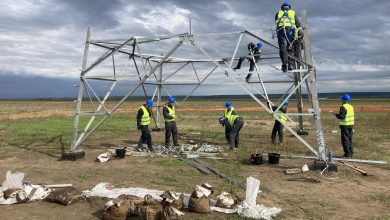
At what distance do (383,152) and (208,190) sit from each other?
10006 mm

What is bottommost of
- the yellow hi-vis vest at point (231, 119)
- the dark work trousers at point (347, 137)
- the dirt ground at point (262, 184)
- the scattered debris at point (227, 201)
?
the dirt ground at point (262, 184)

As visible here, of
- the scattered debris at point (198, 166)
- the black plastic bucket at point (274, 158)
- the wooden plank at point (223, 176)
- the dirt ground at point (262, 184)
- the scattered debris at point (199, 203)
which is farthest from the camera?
the black plastic bucket at point (274, 158)

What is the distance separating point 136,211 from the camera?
6.79 metres

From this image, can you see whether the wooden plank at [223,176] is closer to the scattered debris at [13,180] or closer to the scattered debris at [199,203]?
the scattered debris at [199,203]

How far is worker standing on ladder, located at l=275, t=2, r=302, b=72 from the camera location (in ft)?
38.1

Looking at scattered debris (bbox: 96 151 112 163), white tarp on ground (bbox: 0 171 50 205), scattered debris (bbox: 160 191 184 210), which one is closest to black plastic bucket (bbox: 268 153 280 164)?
scattered debris (bbox: 160 191 184 210)

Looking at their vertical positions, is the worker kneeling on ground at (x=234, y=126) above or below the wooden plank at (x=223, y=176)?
above

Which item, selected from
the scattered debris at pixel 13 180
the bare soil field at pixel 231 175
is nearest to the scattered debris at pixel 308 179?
the bare soil field at pixel 231 175

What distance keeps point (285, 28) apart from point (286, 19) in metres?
0.30

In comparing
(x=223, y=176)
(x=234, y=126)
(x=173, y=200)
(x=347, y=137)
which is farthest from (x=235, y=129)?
(x=173, y=200)

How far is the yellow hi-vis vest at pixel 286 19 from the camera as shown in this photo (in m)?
11.6

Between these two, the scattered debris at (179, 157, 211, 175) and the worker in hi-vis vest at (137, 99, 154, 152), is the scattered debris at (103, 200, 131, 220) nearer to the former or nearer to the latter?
the scattered debris at (179, 157, 211, 175)

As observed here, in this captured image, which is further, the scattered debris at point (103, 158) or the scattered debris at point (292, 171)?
the scattered debris at point (103, 158)

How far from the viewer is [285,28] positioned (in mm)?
11641
